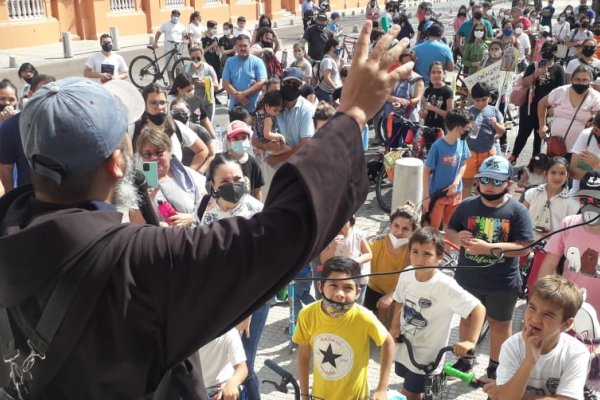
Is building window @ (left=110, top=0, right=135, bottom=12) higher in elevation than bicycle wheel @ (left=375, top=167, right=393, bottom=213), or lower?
higher

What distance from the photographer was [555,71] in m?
9.30

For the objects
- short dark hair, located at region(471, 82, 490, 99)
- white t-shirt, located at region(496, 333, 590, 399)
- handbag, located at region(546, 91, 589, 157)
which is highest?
short dark hair, located at region(471, 82, 490, 99)

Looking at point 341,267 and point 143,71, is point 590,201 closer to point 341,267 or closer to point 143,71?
point 341,267

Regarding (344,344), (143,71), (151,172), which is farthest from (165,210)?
(143,71)

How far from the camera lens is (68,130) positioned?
130cm

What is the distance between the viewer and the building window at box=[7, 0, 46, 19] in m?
20.8

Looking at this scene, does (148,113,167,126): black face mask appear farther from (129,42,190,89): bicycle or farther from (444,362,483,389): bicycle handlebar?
(129,42,190,89): bicycle

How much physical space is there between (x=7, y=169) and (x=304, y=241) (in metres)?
4.13

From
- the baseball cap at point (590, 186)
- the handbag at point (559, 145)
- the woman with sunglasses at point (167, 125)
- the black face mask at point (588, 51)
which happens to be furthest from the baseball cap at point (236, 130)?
the black face mask at point (588, 51)

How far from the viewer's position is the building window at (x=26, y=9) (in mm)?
20812

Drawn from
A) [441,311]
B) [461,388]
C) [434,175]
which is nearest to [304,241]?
[441,311]

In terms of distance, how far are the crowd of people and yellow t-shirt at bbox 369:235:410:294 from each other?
0.02m

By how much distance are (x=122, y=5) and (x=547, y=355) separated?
2410 cm

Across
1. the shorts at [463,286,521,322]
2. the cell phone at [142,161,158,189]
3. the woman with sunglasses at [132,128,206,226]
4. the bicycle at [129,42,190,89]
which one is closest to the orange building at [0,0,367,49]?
the bicycle at [129,42,190,89]
